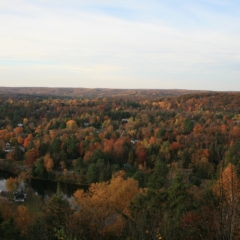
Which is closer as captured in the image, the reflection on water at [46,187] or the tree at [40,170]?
the reflection on water at [46,187]

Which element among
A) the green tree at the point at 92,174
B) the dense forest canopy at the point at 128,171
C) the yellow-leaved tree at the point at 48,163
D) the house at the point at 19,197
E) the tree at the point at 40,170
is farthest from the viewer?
the yellow-leaved tree at the point at 48,163

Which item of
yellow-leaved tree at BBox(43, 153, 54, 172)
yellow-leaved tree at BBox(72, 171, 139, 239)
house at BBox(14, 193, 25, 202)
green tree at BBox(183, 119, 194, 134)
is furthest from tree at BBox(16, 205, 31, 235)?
green tree at BBox(183, 119, 194, 134)

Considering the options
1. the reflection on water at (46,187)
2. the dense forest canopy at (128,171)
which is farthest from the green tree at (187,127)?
the reflection on water at (46,187)

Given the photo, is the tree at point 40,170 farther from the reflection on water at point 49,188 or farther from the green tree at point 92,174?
the green tree at point 92,174

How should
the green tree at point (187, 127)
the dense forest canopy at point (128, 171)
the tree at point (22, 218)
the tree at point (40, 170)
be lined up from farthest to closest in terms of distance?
the green tree at point (187, 127)
the tree at point (40, 170)
the tree at point (22, 218)
the dense forest canopy at point (128, 171)

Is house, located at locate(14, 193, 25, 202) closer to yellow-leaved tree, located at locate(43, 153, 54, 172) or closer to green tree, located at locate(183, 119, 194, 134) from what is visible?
yellow-leaved tree, located at locate(43, 153, 54, 172)

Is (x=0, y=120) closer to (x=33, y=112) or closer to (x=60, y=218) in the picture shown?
(x=33, y=112)

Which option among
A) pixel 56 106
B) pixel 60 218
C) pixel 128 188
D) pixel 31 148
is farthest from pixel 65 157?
pixel 56 106

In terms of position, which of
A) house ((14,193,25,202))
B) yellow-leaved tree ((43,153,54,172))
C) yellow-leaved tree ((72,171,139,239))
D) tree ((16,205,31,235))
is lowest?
house ((14,193,25,202))
